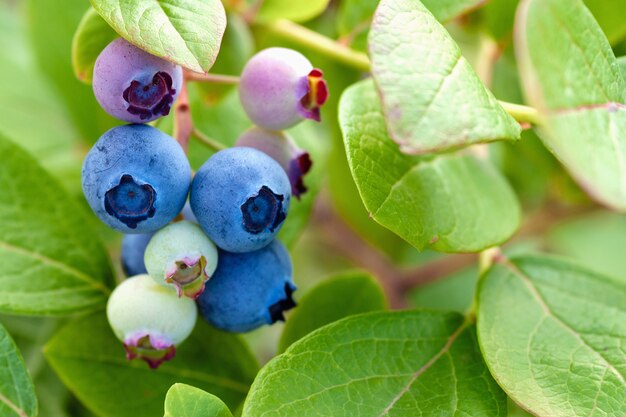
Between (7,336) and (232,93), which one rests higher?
(232,93)

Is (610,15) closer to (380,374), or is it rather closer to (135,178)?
(380,374)

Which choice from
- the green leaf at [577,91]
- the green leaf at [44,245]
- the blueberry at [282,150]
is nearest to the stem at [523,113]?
the green leaf at [577,91]

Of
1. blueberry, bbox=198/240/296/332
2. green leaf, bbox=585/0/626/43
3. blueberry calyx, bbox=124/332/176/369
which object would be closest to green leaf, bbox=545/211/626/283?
green leaf, bbox=585/0/626/43

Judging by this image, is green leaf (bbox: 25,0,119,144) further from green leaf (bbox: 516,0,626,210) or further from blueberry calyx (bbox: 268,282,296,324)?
green leaf (bbox: 516,0,626,210)

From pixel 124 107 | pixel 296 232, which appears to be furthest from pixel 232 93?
pixel 124 107

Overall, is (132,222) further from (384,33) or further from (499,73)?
(499,73)
